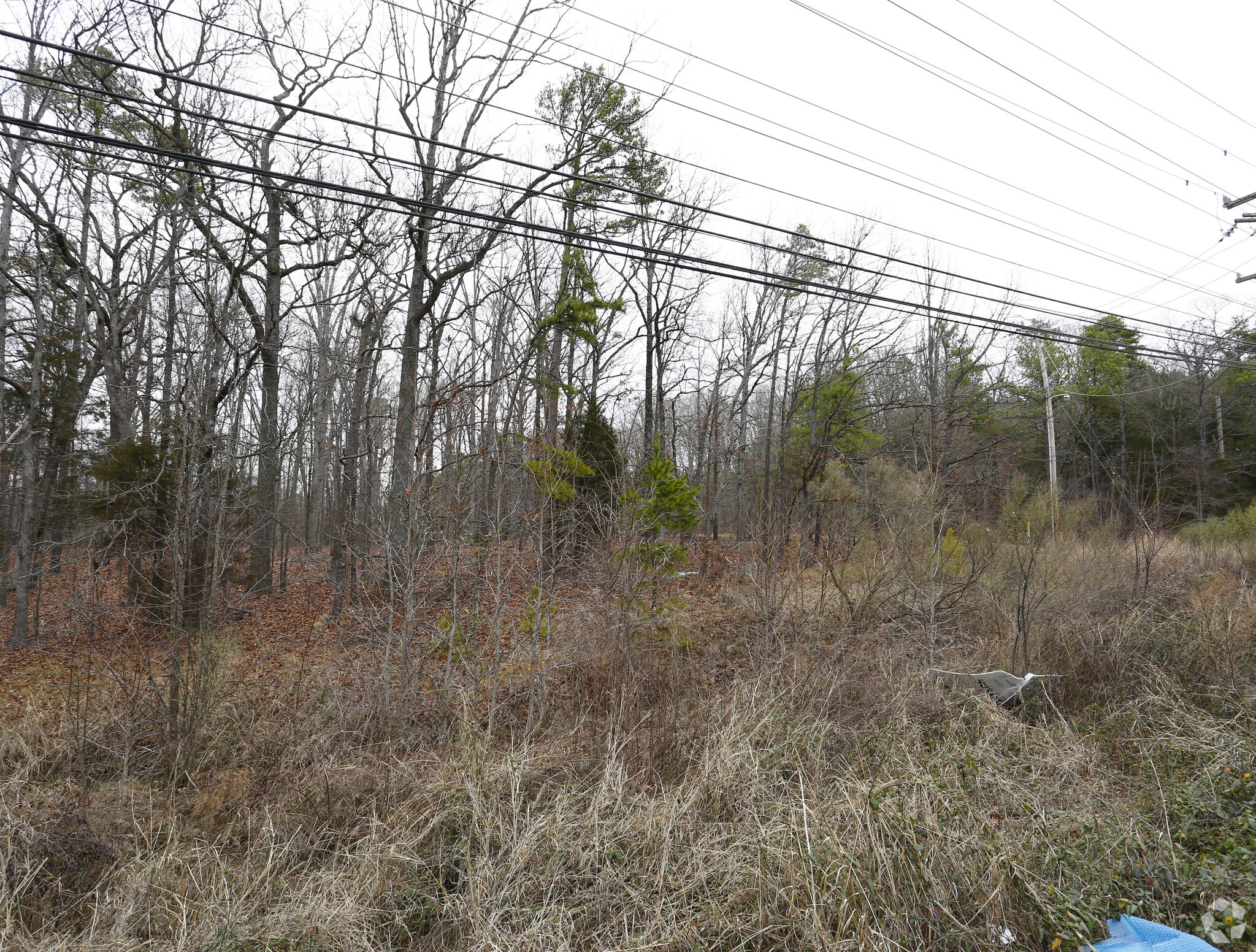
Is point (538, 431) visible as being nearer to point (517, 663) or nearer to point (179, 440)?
point (517, 663)

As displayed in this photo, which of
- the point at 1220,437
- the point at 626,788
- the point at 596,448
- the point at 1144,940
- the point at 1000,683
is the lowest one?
the point at 626,788

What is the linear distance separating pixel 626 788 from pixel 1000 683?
4.38m

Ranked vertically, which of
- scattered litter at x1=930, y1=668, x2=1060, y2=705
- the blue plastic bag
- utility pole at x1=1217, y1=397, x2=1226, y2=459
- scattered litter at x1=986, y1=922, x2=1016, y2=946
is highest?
utility pole at x1=1217, y1=397, x2=1226, y2=459

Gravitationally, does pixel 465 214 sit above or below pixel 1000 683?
above

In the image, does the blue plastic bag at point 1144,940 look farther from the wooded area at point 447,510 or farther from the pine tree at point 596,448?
the pine tree at point 596,448

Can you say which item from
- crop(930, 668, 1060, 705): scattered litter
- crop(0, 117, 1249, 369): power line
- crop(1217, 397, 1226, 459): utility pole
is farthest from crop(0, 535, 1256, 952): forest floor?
crop(1217, 397, 1226, 459): utility pole

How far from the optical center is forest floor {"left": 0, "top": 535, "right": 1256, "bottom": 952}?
11.2 feet

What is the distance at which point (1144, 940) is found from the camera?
2941mm

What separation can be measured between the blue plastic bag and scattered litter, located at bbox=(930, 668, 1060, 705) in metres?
3.62

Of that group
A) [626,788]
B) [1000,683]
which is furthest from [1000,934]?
[1000,683]

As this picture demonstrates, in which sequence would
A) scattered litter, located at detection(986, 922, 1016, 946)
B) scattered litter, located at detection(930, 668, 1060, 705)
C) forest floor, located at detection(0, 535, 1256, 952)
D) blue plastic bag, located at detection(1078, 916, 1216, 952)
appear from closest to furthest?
blue plastic bag, located at detection(1078, 916, 1216, 952)
scattered litter, located at detection(986, 922, 1016, 946)
forest floor, located at detection(0, 535, 1256, 952)
scattered litter, located at detection(930, 668, 1060, 705)

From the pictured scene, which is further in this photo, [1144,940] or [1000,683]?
[1000,683]

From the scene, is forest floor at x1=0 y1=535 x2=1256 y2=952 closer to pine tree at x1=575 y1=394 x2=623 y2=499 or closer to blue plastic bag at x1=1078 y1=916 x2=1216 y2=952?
blue plastic bag at x1=1078 y1=916 x2=1216 y2=952

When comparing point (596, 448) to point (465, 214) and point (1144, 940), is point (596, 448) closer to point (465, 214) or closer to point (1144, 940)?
point (465, 214)
